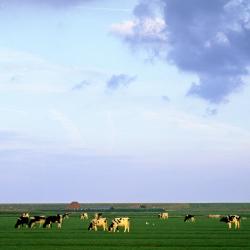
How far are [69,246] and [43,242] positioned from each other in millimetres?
3445

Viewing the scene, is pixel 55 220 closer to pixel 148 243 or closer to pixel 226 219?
pixel 226 219

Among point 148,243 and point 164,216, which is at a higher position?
point 164,216

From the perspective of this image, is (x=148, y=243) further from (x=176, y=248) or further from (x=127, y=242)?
(x=176, y=248)

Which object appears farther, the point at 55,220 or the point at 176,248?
the point at 55,220

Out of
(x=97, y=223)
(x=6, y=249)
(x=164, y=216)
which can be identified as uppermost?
(x=164, y=216)

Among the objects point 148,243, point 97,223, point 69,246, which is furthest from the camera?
point 97,223

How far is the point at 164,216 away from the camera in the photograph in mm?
92125

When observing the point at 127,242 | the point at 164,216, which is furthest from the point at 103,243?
the point at 164,216

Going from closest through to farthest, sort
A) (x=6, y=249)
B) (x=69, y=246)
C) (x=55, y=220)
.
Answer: (x=6, y=249), (x=69, y=246), (x=55, y=220)

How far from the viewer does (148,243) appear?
34781mm

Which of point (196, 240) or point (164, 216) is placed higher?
point (164, 216)

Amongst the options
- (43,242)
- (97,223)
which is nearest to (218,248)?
(43,242)

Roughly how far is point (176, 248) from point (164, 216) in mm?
61468

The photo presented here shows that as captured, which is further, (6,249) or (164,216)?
(164,216)
